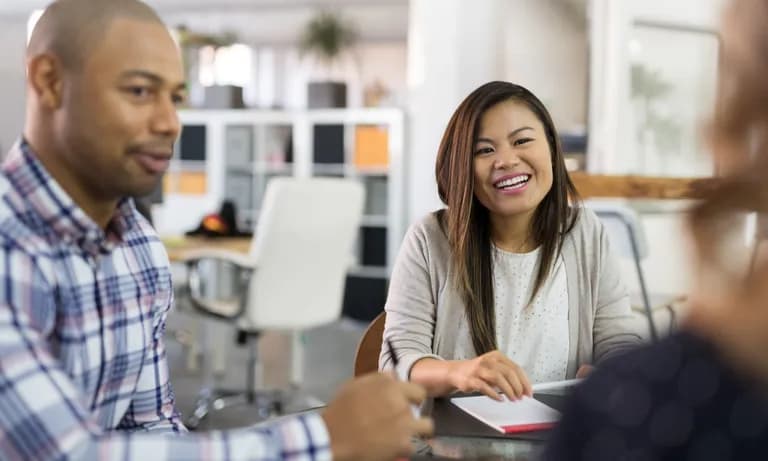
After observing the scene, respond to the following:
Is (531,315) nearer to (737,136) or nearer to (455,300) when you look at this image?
(455,300)

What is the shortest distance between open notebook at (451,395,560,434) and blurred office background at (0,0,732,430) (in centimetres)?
25

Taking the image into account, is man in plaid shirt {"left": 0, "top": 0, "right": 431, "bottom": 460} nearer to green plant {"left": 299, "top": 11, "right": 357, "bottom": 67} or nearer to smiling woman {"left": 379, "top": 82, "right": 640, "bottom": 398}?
smiling woman {"left": 379, "top": 82, "right": 640, "bottom": 398}

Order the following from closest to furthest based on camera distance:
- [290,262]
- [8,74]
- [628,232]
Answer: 1. [628,232]
2. [290,262]
3. [8,74]

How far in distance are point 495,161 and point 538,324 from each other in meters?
0.29

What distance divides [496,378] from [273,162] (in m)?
5.74

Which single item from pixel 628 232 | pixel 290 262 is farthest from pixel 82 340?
pixel 290 262

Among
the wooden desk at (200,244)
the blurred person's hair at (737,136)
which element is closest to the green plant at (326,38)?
the wooden desk at (200,244)

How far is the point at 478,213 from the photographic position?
1.48 metres

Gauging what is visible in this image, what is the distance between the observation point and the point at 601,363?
17.8 inches

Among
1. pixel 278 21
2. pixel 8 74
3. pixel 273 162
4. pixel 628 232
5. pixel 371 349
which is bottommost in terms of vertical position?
pixel 371 349

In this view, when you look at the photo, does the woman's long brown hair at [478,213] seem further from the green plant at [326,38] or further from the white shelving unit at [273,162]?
the green plant at [326,38]

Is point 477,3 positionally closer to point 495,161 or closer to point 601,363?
point 495,161

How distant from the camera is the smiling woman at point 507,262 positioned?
139cm

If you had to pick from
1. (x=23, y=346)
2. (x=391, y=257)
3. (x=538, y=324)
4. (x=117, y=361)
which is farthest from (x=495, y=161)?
(x=391, y=257)
